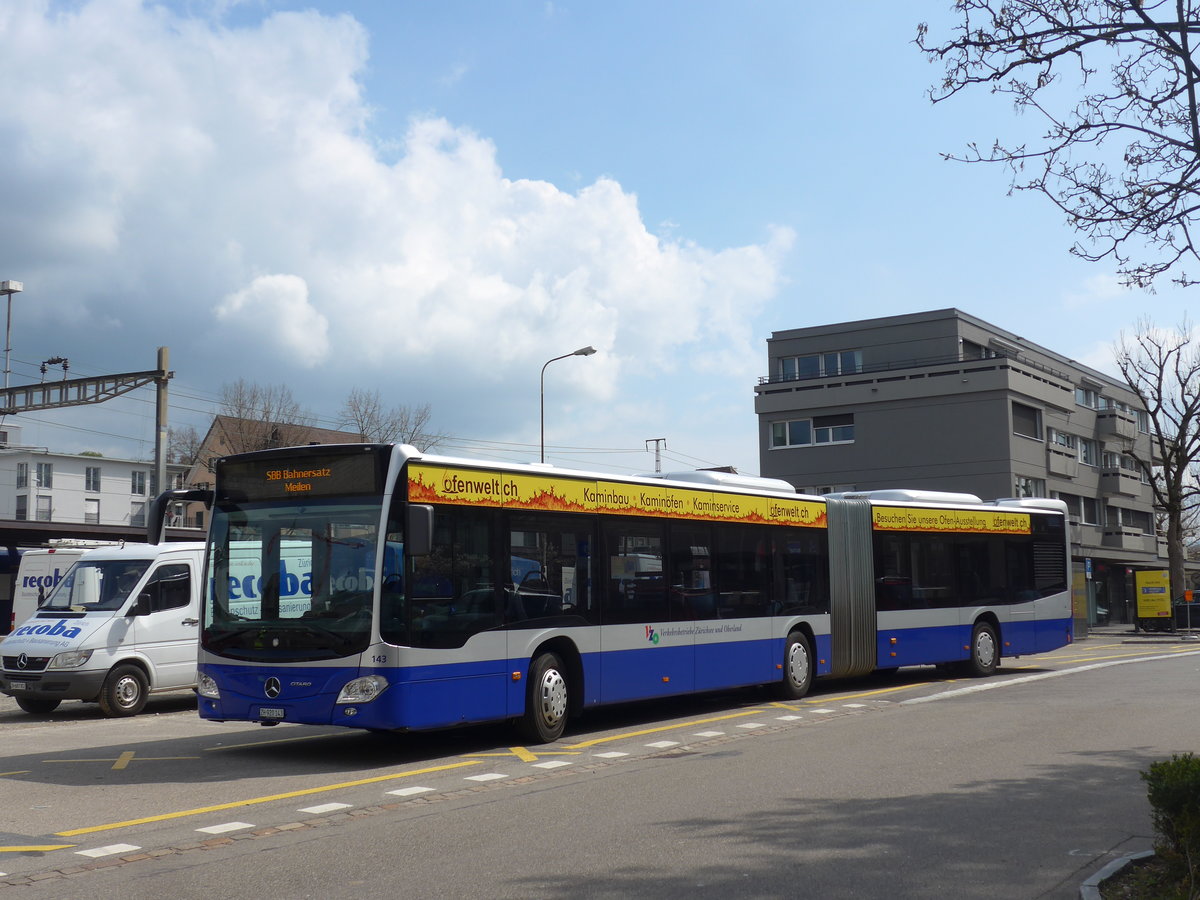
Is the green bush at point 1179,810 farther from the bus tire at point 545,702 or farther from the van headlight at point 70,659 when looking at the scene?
the van headlight at point 70,659

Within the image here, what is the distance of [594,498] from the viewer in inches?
560

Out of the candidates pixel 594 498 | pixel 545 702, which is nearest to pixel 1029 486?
pixel 594 498

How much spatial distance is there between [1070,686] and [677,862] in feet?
47.0

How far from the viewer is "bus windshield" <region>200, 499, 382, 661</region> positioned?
37.7 feet

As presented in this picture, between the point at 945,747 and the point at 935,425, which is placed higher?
the point at 935,425

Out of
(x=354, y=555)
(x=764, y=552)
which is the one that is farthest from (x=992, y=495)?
(x=354, y=555)

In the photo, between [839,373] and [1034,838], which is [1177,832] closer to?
[1034,838]

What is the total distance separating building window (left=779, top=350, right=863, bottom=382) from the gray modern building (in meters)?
0.06

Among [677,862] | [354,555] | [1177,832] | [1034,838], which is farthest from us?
[354,555]

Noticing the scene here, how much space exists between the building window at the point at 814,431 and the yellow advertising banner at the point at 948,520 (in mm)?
35076

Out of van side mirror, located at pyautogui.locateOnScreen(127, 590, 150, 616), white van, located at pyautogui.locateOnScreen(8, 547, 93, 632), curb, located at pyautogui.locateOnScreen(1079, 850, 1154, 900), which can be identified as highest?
white van, located at pyautogui.locateOnScreen(8, 547, 93, 632)

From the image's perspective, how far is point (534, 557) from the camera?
1316 cm

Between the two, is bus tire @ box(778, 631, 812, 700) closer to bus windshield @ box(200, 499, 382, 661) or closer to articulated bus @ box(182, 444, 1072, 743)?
articulated bus @ box(182, 444, 1072, 743)

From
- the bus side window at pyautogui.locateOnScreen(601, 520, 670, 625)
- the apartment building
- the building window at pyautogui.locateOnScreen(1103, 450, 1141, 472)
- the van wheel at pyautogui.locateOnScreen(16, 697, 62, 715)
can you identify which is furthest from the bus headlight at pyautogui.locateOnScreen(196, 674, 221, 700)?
the apartment building
